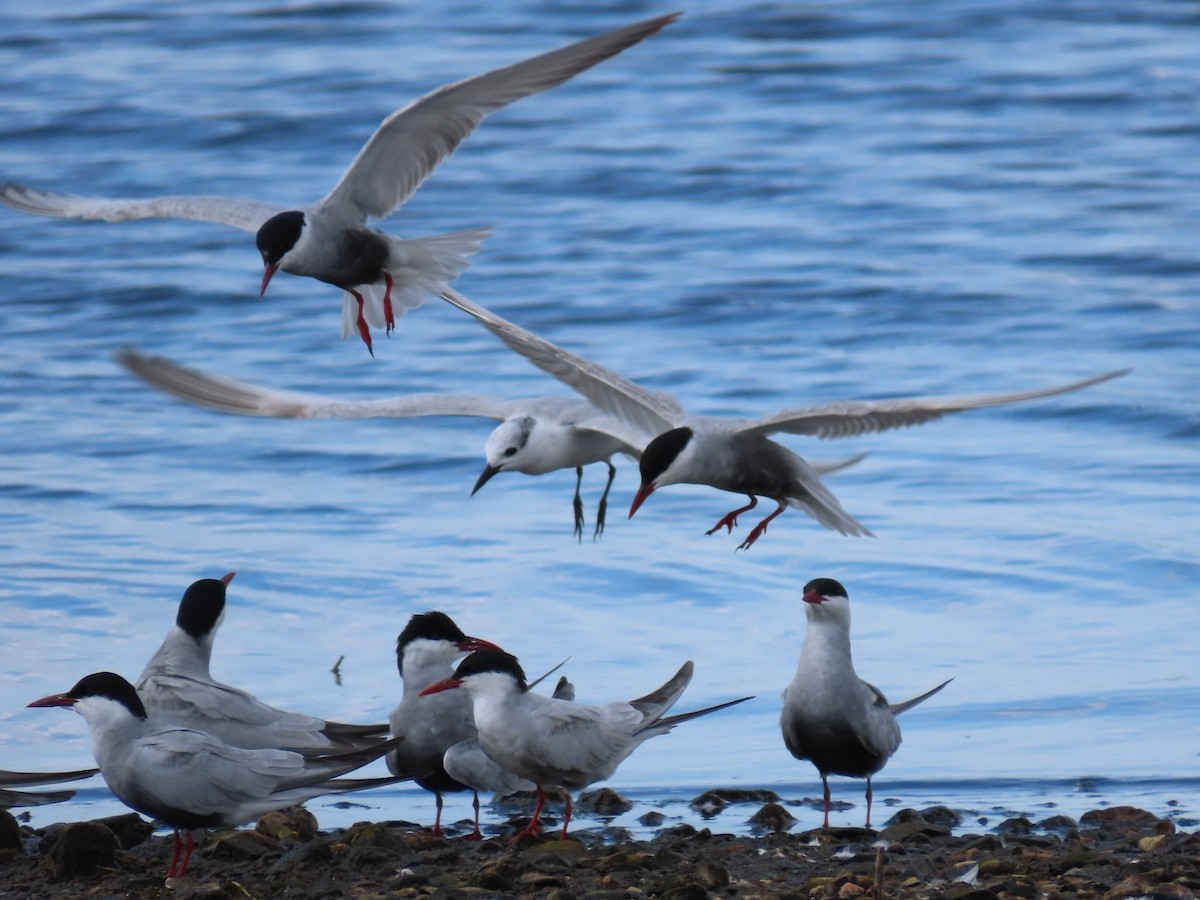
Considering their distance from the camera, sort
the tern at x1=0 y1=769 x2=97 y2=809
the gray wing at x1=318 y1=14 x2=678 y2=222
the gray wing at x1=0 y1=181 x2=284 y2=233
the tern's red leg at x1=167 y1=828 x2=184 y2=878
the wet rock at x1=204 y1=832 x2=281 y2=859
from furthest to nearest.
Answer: the gray wing at x1=0 y1=181 x2=284 y2=233
the gray wing at x1=318 y1=14 x2=678 y2=222
the tern at x1=0 y1=769 x2=97 y2=809
the wet rock at x1=204 y1=832 x2=281 y2=859
the tern's red leg at x1=167 y1=828 x2=184 y2=878

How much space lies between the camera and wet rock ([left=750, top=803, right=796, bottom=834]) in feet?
21.4

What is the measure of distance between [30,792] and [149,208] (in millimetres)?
3150

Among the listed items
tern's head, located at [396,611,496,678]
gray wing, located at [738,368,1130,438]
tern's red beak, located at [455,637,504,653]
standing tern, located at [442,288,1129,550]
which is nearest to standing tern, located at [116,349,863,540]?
Answer: standing tern, located at [442,288,1129,550]

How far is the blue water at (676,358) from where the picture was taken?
27.0 ft

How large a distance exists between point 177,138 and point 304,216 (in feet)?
41.2

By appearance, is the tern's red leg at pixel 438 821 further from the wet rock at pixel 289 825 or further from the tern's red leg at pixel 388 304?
the tern's red leg at pixel 388 304

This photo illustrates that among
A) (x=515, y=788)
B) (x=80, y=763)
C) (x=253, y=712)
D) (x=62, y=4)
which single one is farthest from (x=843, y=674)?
(x=62, y=4)

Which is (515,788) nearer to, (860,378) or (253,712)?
(253,712)

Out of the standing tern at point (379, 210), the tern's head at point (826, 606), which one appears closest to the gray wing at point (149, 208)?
the standing tern at point (379, 210)

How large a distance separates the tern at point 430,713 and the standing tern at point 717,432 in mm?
887

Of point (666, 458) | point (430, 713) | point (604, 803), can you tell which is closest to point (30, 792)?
point (430, 713)

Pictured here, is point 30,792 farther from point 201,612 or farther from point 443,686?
point 443,686

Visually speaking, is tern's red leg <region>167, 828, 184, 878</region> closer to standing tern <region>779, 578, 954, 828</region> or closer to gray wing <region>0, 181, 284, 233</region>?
standing tern <region>779, 578, 954, 828</region>

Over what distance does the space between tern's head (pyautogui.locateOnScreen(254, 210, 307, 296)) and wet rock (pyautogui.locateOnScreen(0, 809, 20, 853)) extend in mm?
2690
